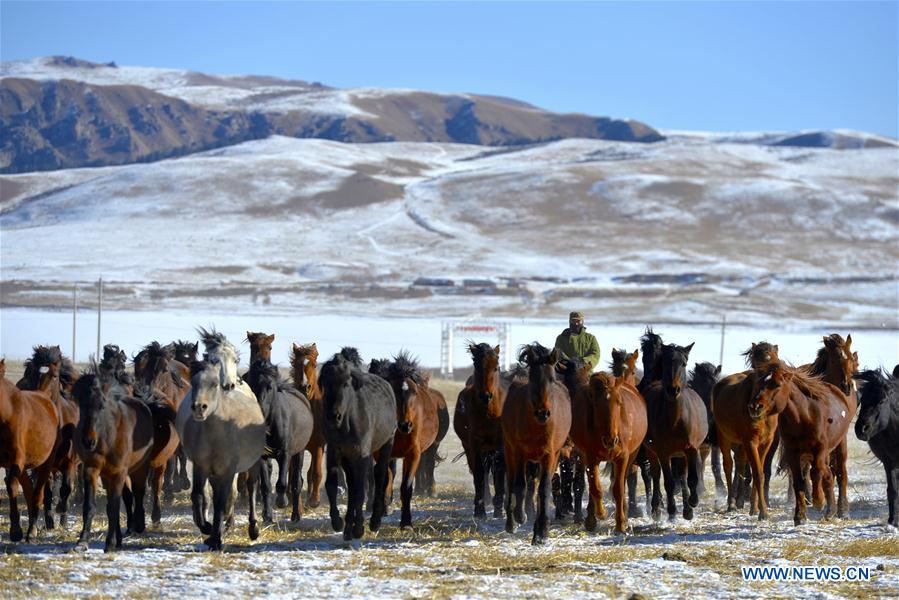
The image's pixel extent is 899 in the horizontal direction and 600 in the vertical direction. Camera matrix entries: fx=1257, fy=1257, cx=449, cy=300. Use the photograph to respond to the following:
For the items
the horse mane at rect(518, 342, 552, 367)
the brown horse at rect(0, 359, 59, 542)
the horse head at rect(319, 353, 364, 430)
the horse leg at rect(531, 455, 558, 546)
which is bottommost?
the horse leg at rect(531, 455, 558, 546)

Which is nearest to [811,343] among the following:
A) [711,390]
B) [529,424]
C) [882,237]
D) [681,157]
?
[711,390]

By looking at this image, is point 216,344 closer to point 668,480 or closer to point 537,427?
point 537,427

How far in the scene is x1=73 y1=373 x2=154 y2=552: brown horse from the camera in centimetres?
1101

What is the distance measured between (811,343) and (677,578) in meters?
41.7

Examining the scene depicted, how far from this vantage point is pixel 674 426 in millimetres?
13773

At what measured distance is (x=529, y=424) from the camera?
40.7 feet

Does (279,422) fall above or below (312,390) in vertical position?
below

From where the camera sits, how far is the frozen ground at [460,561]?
30.6ft

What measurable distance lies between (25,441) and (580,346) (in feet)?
22.2

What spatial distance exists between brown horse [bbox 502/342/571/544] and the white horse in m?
2.62

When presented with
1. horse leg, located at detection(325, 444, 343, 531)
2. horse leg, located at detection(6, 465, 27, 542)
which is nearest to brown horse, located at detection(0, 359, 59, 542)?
horse leg, located at detection(6, 465, 27, 542)

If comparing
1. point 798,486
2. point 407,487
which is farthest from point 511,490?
point 798,486

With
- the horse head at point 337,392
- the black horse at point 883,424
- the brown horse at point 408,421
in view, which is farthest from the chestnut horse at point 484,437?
Result: the black horse at point 883,424

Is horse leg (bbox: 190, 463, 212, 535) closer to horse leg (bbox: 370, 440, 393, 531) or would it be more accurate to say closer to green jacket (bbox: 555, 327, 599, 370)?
horse leg (bbox: 370, 440, 393, 531)
